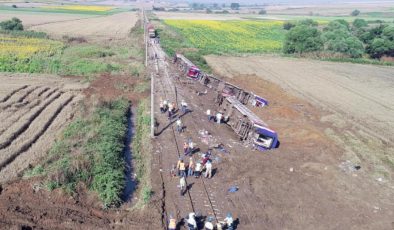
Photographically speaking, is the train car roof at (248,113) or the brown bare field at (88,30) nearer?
the train car roof at (248,113)

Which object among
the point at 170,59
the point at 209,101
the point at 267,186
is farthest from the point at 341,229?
the point at 170,59

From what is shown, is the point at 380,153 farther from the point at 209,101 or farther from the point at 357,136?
the point at 209,101

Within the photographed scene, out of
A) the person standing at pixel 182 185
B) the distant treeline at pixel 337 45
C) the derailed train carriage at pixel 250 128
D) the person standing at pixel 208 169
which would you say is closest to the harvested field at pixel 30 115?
the person standing at pixel 182 185

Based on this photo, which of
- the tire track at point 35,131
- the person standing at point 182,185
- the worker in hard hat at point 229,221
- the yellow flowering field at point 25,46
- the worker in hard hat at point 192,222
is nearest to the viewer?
the worker in hard hat at point 192,222

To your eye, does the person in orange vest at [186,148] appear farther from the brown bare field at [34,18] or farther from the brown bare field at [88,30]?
the brown bare field at [34,18]

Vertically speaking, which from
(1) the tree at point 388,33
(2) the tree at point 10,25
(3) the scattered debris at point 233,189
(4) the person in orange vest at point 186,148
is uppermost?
(1) the tree at point 388,33
